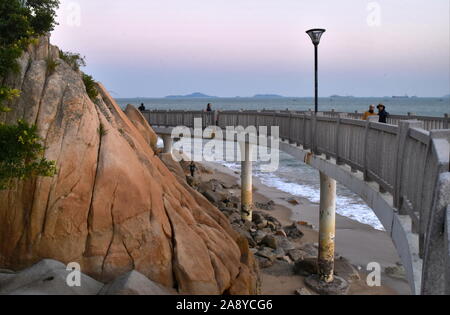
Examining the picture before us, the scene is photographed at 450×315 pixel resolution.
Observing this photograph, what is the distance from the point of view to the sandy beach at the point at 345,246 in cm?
1567

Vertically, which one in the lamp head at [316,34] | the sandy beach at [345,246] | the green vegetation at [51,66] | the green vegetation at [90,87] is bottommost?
the sandy beach at [345,246]

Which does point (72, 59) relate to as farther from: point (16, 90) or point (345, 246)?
point (345, 246)

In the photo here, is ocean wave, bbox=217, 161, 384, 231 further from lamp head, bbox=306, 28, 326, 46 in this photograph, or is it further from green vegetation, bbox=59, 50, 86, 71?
green vegetation, bbox=59, 50, 86, 71

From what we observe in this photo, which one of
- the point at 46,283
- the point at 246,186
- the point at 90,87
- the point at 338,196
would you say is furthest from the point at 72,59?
the point at 338,196

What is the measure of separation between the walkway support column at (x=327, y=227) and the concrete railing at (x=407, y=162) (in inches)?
77.8

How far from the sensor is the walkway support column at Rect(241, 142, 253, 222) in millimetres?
23422

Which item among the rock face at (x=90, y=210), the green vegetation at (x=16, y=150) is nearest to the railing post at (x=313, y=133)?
the rock face at (x=90, y=210)

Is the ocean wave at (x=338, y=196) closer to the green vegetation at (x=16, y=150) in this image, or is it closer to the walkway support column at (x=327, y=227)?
the walkway support column at (x=327, y=227)

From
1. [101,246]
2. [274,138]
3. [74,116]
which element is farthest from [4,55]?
[274,138]

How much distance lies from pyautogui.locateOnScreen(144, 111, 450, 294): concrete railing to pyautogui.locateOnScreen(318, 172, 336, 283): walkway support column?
1975 millimetres

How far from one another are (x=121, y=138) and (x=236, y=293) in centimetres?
487

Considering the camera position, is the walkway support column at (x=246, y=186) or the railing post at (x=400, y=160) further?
the walkway support column at (x=246, y=186)

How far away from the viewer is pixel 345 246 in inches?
853

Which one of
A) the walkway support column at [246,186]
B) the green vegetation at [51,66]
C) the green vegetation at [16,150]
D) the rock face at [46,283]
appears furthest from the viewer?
the walkway support column at [246,186]
